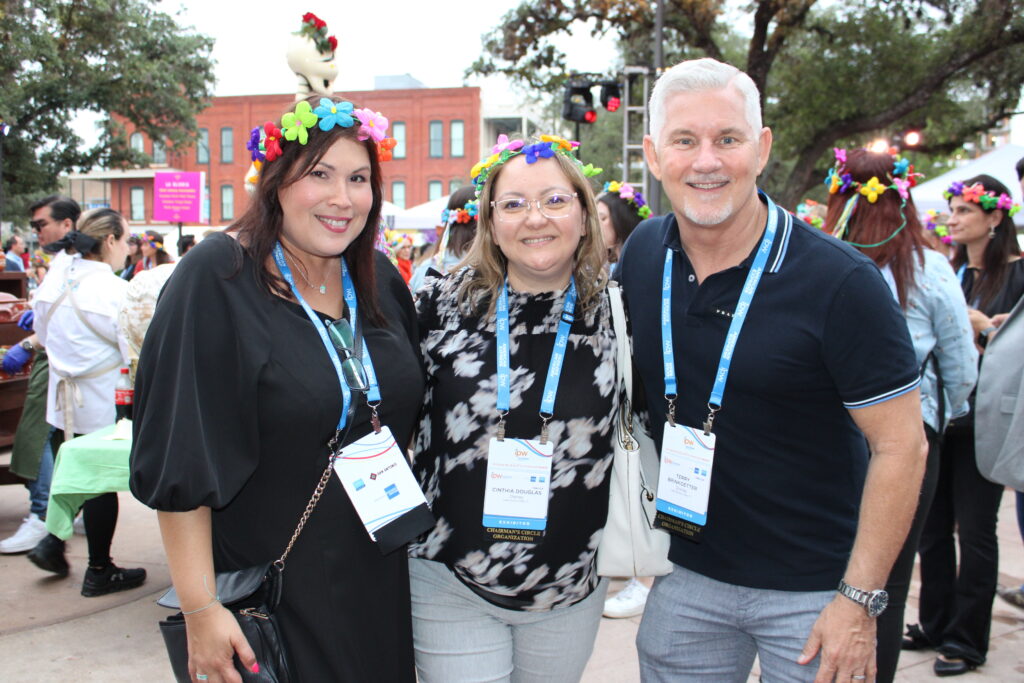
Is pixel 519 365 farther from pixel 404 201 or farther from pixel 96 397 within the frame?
pixel 404 201

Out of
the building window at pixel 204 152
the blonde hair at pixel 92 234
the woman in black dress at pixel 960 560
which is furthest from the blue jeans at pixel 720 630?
the building window at pixel 204 152

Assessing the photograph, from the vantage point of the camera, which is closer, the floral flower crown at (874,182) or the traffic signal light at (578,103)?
the floral flower crown at (874,182)

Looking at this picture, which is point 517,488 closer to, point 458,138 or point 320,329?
point 320,329

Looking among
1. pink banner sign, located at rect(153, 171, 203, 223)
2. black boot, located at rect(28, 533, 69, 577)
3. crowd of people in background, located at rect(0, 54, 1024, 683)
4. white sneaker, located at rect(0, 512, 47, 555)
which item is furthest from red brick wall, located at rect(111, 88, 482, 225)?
crowd of people in background, located at rect(0, 54, 1024, 683)

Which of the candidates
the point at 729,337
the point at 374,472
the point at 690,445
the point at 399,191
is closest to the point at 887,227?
the point at 729,337

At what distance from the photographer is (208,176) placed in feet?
158

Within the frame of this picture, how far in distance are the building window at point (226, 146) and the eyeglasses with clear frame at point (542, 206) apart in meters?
50.3

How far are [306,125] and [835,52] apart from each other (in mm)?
16299

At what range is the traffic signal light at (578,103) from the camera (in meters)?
12.5

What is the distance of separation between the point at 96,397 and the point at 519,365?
367cm

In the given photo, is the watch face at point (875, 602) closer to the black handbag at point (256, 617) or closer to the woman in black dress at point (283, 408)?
the woman in black dress at point (283, 408)

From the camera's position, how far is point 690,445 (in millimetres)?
2070

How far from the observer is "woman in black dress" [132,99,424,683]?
1.73 meters

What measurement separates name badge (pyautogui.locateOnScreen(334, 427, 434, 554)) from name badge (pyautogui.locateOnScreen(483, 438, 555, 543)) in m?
0.20
